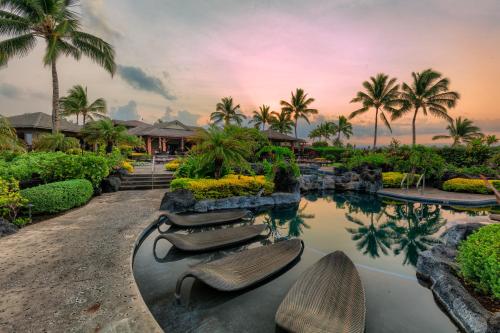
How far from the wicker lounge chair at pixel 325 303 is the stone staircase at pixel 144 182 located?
9453mm

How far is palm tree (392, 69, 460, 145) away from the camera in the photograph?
24125 mm

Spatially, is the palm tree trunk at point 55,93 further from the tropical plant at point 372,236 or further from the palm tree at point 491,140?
the palm tree at point 491,140

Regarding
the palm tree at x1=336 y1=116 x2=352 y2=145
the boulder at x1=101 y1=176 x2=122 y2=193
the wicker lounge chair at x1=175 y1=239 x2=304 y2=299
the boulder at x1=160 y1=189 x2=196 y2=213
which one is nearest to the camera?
the wicker lounge chair at x1=175 y1=239 x2=304 y2=299

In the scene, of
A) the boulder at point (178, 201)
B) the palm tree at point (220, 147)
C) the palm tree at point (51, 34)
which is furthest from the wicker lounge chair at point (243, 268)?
the palm tree at point (51, 34)

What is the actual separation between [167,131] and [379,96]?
26.9 meters

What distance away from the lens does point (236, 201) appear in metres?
8.77

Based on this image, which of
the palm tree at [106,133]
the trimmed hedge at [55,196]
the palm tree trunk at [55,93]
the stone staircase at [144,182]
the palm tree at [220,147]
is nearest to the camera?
the trimmed hedge at [55,196]

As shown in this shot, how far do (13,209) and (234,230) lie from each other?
17.1 feet

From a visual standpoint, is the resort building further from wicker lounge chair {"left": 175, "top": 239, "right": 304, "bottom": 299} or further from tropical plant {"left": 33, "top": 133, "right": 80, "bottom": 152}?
wicker lounge chair {"left": 175, "top": 239, "right": 304, "bottom": 299}

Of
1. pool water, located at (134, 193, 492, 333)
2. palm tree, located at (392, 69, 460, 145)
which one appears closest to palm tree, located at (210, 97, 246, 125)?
palm tree, located at (392, 69, 460, 145)

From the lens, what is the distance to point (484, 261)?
261 centimetres

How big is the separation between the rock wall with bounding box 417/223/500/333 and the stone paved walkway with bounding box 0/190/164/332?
351 centimetres

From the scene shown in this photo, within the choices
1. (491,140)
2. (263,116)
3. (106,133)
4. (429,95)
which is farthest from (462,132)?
(106,133)

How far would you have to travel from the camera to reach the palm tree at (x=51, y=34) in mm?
12523
